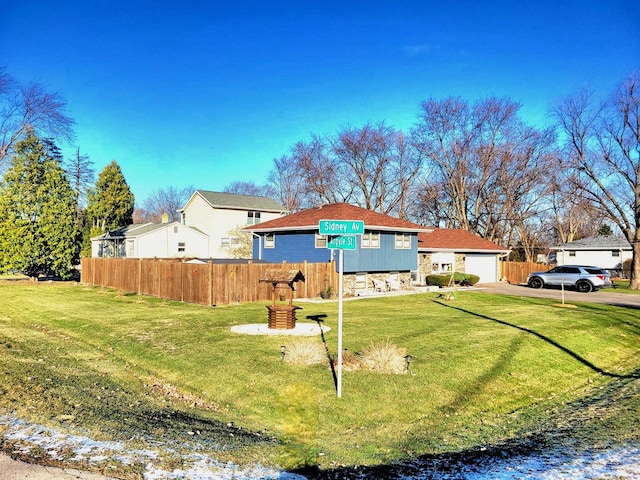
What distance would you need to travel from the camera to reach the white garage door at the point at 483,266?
35562 mm

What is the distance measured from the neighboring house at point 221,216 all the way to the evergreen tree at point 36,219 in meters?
11.2

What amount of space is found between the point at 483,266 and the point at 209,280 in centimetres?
2448

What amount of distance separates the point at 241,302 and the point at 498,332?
10562mm

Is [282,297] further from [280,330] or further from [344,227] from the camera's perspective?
[344,227]

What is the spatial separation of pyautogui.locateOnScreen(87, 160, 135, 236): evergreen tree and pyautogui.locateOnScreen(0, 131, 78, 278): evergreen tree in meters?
14.3

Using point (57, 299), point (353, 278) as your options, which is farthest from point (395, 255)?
point (57, 299)

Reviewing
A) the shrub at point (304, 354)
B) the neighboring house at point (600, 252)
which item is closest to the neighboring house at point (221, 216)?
the neighboring house at point (600, 252)

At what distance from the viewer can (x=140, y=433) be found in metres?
5.75

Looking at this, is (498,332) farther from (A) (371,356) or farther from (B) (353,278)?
(B) (353,278)

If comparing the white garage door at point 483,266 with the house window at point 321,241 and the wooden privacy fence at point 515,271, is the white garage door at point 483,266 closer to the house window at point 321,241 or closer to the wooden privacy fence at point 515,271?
the wooden privacy fence at point 515,271

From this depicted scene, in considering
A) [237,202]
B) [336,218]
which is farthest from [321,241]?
[237,202]

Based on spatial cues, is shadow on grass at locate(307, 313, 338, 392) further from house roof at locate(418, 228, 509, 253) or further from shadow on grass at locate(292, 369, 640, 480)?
house roof at locate(418, 228, 509, 253)

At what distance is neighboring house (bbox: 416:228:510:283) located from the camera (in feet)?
108

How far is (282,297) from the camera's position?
13.8 metres
